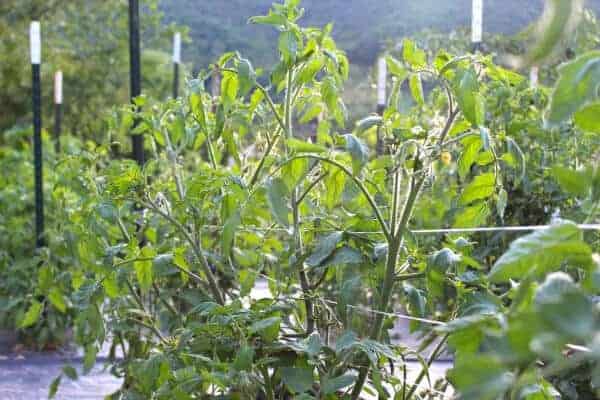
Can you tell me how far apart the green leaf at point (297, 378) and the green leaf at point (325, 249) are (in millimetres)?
151

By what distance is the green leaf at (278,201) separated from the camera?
96 centimetres

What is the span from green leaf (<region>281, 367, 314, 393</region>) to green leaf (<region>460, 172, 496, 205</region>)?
13.3 inches

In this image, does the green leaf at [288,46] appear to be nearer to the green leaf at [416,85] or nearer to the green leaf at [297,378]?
the green leaf at [416,85]

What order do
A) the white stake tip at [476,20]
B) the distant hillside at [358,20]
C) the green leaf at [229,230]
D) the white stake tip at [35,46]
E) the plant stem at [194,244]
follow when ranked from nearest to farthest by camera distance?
1. the green leaf at [229,230]
2. the plant stem at [194,244]
3. the white stake tip at [476,20]
4. the white stake tip at [35,46]
5. the distant hillside at [358,20]

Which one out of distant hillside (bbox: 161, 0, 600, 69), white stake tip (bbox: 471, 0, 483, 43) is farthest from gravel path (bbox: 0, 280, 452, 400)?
distant hillside (bbox: 161, 0, 600, 69)

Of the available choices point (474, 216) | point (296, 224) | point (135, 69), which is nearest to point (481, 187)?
point (474, 216)

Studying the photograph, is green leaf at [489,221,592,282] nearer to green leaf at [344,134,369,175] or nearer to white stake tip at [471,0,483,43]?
green leaf at [344,134,369,175]

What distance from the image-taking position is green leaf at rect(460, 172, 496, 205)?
3.98ft

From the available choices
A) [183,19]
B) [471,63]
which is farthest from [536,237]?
[183,19]

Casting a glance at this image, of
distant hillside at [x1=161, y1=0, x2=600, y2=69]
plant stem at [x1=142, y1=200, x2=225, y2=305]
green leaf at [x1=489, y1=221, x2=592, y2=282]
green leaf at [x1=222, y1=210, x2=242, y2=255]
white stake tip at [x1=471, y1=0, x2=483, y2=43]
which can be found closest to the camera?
green leaf at [x1=489, y1=221, x2=592, y2=282]

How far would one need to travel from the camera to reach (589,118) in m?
0.70

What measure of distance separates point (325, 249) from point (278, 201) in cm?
25

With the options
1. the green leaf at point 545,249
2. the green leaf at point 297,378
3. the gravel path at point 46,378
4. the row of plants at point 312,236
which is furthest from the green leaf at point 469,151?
the gravel path at point 46,378

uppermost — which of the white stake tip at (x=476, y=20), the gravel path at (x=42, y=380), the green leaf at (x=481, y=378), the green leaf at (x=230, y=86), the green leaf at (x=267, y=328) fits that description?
the white stake tip at (x=476, y=20)
